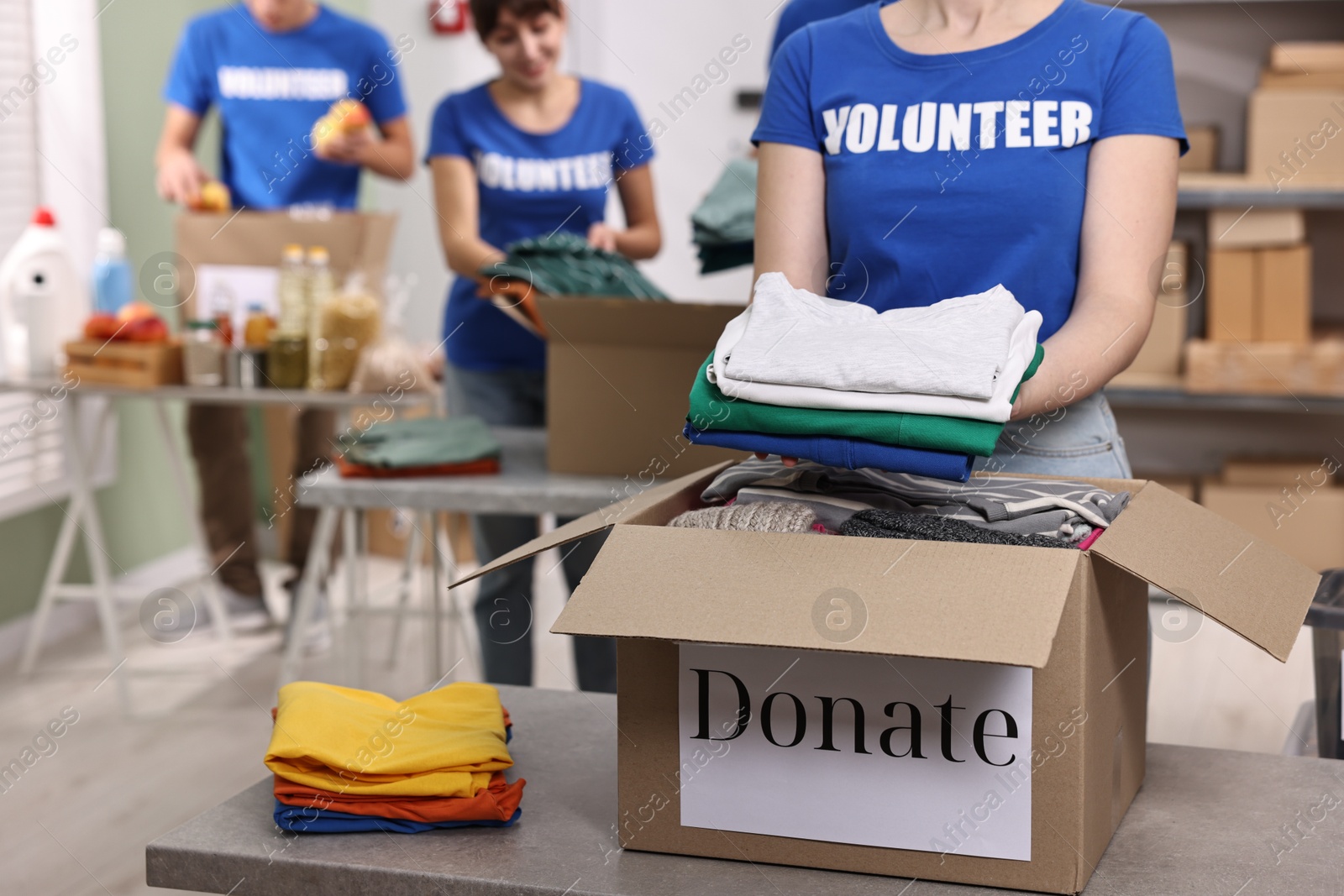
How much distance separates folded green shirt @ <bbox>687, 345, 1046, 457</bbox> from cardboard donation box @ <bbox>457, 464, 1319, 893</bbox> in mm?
80

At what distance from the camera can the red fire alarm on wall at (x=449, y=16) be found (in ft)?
14.5

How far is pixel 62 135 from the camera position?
3.56 metres

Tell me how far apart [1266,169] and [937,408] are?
280 cm

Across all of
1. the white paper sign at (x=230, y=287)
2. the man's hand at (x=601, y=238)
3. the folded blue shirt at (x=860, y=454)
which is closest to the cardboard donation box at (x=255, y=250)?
the white paper sign at (x=230, y=287)

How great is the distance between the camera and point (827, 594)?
827 millimetres

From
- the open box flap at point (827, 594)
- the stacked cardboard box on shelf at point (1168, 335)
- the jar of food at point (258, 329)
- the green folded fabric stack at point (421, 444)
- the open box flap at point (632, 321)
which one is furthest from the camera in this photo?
the stacked cardboard box on shelf at point (1168, 335)

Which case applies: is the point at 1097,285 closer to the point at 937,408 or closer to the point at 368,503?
the point at 937,408

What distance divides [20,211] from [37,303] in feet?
2.14

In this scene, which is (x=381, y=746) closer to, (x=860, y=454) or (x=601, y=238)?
(x=860, y=454)

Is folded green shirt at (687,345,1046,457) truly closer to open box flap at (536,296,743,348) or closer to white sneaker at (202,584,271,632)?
open box flap at (536,296,743,348)

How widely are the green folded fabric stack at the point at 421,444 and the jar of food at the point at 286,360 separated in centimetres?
68

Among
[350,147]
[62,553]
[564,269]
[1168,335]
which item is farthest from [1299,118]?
[62,553]

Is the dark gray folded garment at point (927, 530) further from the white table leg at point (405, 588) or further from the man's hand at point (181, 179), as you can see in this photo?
the man's hand at point (181, 179)

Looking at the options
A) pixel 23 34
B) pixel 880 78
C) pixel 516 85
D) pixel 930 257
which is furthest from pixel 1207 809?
pixel 23 34
